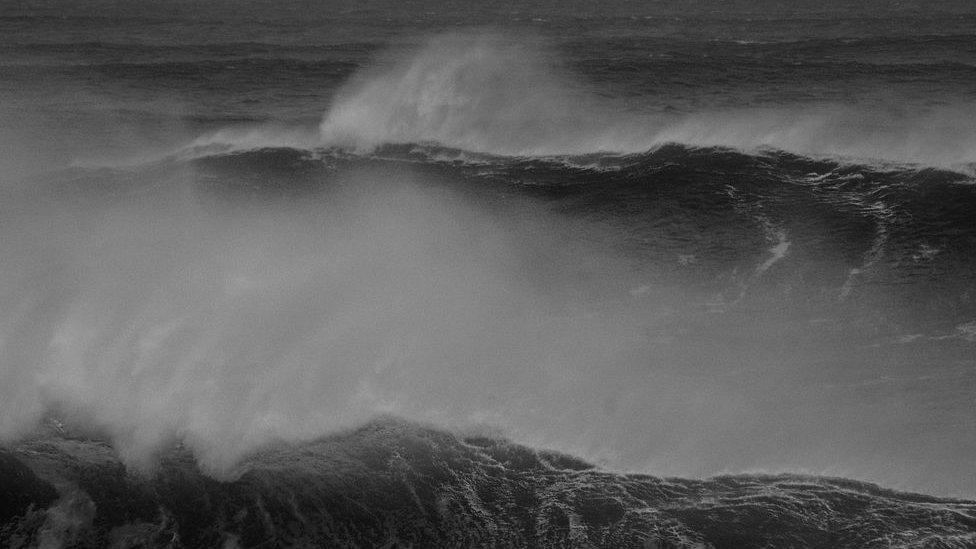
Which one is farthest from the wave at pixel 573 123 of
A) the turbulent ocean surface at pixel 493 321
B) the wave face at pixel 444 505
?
the wave face at pixel 444 505

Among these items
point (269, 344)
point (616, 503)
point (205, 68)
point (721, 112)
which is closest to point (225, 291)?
point (269, 344)

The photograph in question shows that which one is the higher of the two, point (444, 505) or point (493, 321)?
point (493, 321)

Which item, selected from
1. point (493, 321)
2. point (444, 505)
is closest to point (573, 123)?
point (493, 321)

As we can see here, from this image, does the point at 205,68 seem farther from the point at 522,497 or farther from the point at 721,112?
the point at 522,497

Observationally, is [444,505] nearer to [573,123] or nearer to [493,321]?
[493,321]

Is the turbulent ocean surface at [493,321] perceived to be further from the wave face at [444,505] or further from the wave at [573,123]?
the wave at [573,123]

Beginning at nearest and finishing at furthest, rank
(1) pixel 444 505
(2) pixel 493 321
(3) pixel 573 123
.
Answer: (1) pixel 444 505 < (2) pixel 493 321 < (3) pixel 573 123
